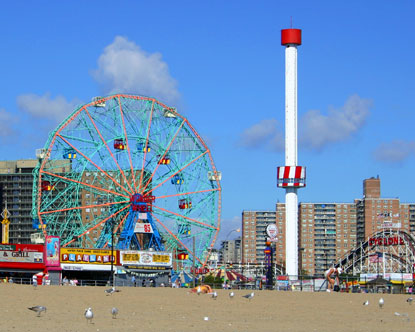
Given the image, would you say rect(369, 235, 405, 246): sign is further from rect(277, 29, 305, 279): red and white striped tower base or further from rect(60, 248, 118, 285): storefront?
rect(60, 248, 118, 285): storefront

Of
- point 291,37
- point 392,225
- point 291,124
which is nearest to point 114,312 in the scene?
point 291,124

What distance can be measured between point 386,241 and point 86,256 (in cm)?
5207

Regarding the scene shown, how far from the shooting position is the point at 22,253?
8644cm

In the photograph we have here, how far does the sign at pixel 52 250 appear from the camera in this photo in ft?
288

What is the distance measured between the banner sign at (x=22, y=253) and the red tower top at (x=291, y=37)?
44536mm

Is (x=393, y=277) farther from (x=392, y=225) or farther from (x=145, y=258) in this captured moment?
(x=145, y=258)

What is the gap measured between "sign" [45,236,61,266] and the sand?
25311 millimetres

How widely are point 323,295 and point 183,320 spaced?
2665cm

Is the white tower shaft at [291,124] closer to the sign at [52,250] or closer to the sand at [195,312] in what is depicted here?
the sign at [52,250]

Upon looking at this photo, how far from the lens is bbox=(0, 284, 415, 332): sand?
1506 inches

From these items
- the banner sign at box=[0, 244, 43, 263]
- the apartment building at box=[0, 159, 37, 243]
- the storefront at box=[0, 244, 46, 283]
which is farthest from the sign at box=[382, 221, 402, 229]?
the apartment building at box=[0, 159, 37, 243]

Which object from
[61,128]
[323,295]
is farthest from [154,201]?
[323,295]

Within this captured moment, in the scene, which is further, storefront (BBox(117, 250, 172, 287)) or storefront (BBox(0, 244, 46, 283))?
storefront (BBox(117, 250, 172, 287))

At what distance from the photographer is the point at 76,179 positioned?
296ft
